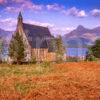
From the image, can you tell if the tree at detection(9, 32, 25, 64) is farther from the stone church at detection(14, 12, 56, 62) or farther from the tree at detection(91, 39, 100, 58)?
the stone church at detection(14, 12, 56, 62)

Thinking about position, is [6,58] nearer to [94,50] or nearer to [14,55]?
[14,55]

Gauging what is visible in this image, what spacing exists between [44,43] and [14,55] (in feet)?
104

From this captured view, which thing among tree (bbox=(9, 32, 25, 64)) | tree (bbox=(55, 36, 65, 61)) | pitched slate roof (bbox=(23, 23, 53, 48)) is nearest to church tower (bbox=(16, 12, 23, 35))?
pitched slate roof (bbox=(23, 23, 53, 48))

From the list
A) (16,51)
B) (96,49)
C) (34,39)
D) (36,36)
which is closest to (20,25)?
(36,36)

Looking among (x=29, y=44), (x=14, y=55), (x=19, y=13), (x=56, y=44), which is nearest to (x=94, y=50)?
(x=56, y=44)

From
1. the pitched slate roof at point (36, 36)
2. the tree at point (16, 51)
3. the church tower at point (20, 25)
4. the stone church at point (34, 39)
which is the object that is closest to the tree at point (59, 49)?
the tree at point (16, 51)

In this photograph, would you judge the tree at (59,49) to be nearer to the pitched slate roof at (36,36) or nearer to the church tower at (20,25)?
the pitched slate roof at (36,36)

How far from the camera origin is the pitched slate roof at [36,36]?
2720 inches

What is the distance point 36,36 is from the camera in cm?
7125

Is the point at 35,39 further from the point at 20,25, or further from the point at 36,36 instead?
the point at 20,25

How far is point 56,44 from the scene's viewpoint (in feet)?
168

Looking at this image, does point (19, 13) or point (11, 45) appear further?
point (19, 13)

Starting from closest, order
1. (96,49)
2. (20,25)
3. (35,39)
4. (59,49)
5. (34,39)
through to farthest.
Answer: (96,49) < (59,49) < (34,39) < (35,39) < (20,25)

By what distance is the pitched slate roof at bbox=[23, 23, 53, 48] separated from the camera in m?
69.1
